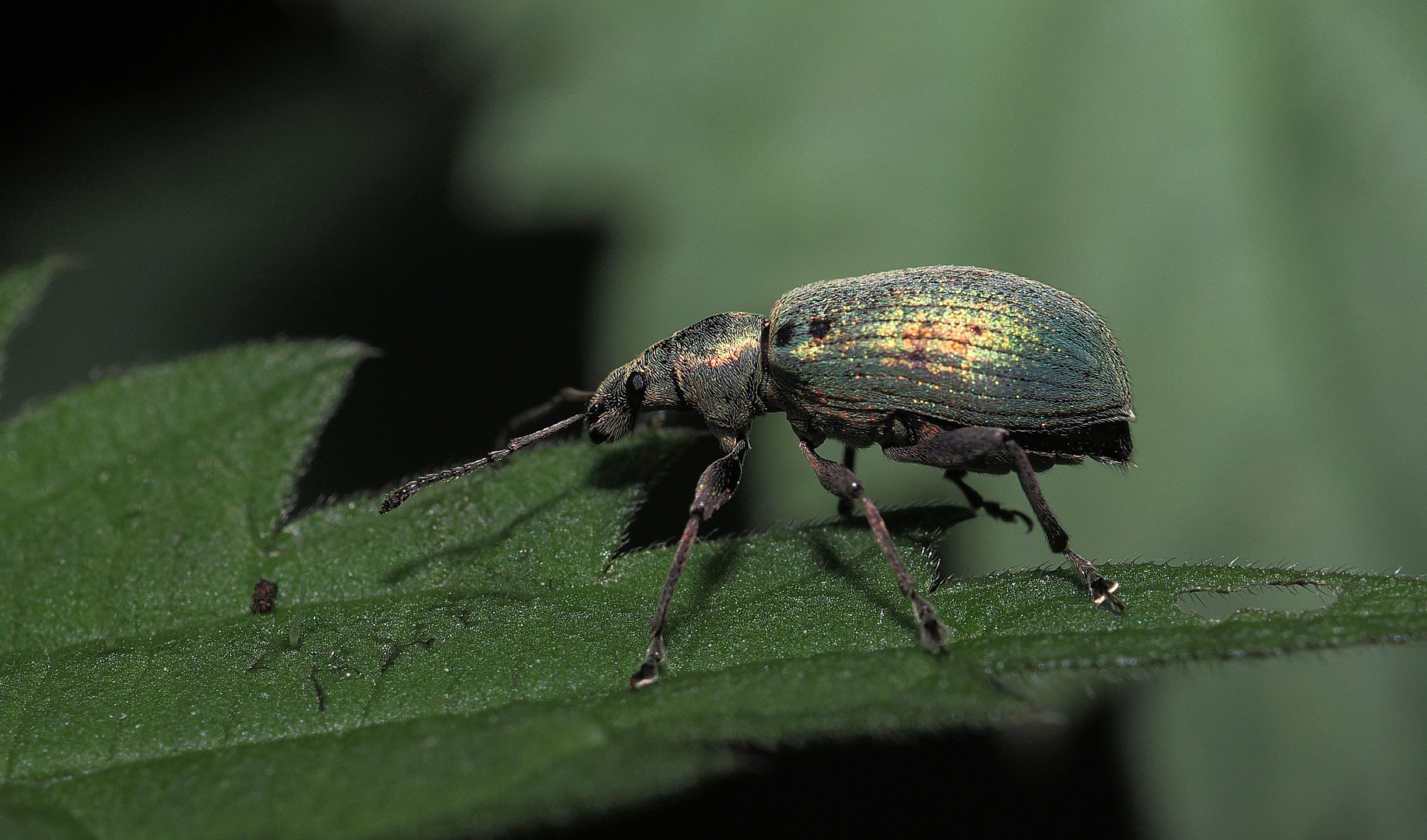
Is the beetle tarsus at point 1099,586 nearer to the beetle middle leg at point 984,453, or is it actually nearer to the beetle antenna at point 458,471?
the beetle middle leg at point 984,453

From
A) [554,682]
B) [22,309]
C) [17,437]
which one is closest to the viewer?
[554,682]

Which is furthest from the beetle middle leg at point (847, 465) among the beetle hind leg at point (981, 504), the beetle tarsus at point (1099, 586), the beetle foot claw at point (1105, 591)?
the beetle foot claw at point (1105, 591)

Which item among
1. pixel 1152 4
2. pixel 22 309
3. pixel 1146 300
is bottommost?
pixel 22 309

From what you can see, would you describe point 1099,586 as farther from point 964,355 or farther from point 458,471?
point 458,471

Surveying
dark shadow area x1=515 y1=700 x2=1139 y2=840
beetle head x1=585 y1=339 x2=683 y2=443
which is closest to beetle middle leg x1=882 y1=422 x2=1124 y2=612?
beetle head x1=585 y1=339 x2=683 y2=443

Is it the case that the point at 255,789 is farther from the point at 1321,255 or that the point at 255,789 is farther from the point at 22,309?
the point at 1321,255

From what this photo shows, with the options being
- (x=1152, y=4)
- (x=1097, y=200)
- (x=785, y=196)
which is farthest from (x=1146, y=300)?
(x=785, y=196)

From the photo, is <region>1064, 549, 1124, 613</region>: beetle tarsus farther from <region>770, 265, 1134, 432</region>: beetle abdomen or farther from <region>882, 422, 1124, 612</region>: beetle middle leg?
<region>770, 265, 1134, 432</region>: beetle abdomen

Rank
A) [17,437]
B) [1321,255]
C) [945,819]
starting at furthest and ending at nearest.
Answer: [945,819], [1321,255], [17,437]
